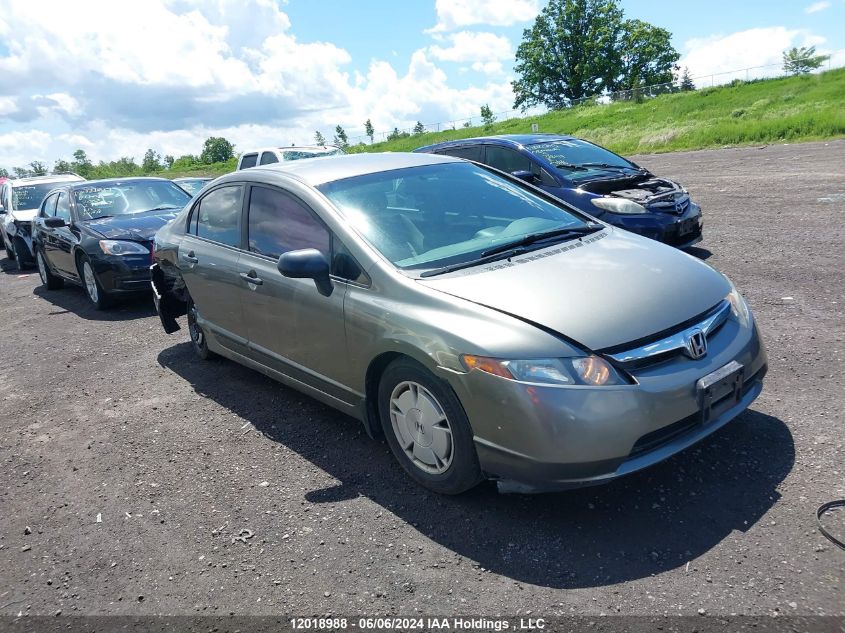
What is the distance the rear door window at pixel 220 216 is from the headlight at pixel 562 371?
104 inches

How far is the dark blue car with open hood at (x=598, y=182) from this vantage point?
25.0 ft

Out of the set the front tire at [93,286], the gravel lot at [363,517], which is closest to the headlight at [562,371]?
the gravel lot at [363,517]

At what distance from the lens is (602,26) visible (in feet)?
220

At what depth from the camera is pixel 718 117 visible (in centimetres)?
3200

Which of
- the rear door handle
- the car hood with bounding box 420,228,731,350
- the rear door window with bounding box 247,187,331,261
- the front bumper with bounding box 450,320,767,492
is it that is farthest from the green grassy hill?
the front bumper with bounding box 450,320,767,492

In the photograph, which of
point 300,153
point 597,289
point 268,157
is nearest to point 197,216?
point 597,289

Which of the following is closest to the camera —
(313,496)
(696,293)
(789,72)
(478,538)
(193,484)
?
(478,538)

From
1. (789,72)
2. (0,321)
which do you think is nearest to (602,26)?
(789,72)

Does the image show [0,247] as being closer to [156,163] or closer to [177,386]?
[177,386]

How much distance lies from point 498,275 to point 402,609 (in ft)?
5.45

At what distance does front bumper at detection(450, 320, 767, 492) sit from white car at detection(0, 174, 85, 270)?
12690mm

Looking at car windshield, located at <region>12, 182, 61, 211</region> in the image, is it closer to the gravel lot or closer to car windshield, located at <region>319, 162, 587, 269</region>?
the gravel lot

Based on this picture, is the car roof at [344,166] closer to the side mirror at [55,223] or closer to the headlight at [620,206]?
the headlight at [620,206]

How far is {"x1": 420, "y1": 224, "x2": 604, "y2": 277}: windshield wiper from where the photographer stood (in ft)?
11.8
